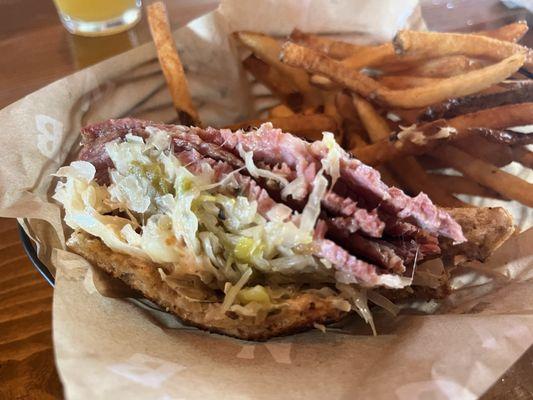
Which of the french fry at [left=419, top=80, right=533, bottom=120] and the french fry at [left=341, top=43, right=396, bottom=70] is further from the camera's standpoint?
the french fry at [left=341, top=43, right=396, bottom=70]

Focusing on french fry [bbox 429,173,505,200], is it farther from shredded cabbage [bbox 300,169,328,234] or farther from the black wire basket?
the black wire basket

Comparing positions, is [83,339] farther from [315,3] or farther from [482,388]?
[315,3]

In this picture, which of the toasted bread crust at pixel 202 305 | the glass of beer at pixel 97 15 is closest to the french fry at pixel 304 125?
the toasted bread crust at pixel 202 305

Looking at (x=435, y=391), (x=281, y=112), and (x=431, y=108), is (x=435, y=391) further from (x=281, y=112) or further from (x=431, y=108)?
(x=281, y=112)

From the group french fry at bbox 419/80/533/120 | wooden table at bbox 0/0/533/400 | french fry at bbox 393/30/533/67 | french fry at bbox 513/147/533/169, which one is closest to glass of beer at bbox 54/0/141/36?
wooden table at bbox 0/0/533/400

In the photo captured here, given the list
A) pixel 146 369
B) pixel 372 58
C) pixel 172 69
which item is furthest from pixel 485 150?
pixel 146 369

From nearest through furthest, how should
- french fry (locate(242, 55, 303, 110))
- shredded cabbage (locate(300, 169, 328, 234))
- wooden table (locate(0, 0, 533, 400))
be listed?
shredded cabbage (locate(300, 169, 328, 234)) < wooden table (locate(0, 0, 533, 400)) < french fry (locate(242, 55, 303, 110))
